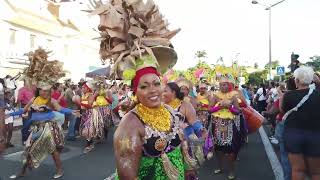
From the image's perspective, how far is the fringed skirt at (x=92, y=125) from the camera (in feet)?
39.6

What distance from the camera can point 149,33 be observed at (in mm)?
3674

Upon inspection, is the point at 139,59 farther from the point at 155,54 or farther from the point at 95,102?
the point at 95,102

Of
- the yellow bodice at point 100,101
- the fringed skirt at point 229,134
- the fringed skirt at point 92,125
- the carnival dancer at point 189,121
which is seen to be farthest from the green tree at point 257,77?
the carnival dancer at point 189,121

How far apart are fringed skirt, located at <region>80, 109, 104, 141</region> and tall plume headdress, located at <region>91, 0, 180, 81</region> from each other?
8563 millimetres

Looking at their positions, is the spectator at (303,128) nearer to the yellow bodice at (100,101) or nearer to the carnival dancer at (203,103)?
the carnival dancer at (203,103)

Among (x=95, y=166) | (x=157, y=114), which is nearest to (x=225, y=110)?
(x=95, y=166)

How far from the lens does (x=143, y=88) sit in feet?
11.2

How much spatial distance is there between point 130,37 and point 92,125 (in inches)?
351

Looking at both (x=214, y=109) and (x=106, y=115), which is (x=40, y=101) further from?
(x=106, y=115)

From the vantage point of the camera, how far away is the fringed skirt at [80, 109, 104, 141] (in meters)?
12.1

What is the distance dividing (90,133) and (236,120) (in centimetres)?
486

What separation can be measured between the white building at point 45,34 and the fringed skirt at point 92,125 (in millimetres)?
11740

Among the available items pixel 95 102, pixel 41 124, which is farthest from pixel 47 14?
pixel 41 124

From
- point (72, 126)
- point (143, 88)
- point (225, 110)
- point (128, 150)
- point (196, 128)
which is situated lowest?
point (72, 126)
